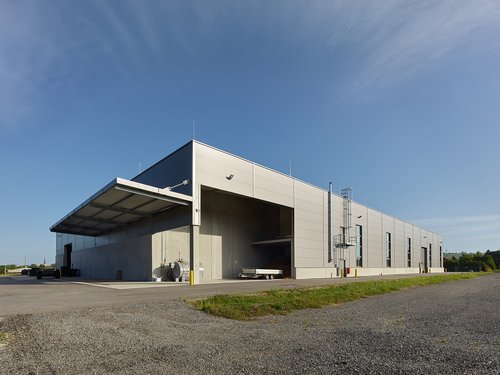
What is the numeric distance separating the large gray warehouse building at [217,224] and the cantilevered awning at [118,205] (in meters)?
0.08

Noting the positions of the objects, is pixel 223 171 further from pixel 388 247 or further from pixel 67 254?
pixel 67 254

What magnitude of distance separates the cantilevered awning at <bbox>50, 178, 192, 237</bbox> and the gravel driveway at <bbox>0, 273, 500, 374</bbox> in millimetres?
15505

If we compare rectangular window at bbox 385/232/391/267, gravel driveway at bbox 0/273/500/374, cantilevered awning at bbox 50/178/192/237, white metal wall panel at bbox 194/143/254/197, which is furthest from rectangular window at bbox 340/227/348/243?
gravel driveway at bbox 0/273/500/374

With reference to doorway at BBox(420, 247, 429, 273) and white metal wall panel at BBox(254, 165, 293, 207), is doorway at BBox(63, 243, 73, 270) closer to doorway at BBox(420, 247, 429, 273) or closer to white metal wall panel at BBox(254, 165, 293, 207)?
white metal wall panel at BBox(254, 165, 293, 207)

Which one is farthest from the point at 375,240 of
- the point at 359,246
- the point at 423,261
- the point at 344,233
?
the point at 423,261

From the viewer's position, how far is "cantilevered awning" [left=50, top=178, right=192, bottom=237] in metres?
28.2

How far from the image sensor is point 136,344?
859cm

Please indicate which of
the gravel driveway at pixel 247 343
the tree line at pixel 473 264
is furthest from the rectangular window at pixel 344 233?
the tree line at pixel 473 264

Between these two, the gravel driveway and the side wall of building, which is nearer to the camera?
the gravel driveway

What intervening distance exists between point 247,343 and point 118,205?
94.2 feet

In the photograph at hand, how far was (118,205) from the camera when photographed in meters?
34.8

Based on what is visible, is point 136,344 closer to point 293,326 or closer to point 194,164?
point 293,326

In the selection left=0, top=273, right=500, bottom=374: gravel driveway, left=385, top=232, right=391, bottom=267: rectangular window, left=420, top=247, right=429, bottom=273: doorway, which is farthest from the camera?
left=420, top=247, right=429, bottom=273: doorway

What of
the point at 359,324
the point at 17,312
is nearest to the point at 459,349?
the point at 359,324
